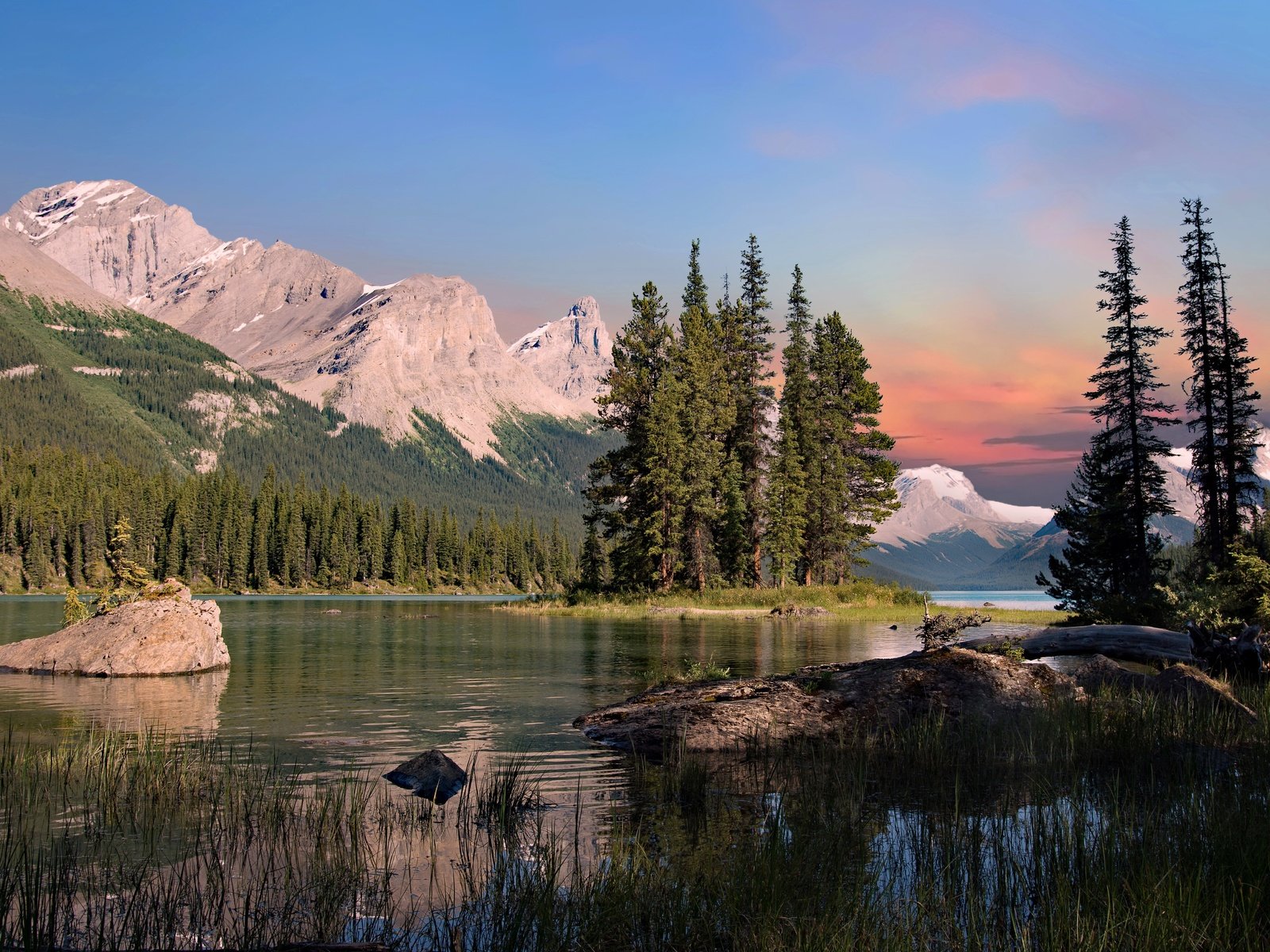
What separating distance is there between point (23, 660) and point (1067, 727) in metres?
29.2

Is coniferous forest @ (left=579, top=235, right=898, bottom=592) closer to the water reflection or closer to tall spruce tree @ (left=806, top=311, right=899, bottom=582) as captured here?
tall spruce tree @ (left=806, top=311, right=899, bottom=582)

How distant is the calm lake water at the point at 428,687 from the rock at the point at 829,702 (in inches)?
49.7

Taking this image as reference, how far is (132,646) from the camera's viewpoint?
26.6m

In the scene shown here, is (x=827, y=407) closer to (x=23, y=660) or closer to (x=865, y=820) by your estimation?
(x=23, y=660)

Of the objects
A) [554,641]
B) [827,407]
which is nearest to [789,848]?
[554,641]

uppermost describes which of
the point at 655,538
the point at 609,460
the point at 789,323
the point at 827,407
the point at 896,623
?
the point at 789,323

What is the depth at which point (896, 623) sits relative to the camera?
163 feet

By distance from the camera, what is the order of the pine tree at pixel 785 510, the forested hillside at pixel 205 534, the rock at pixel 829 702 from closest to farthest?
the rock at pixel 829 702 < the pine tree at pixel 785 510 < the forested hillside at pixel 205 534

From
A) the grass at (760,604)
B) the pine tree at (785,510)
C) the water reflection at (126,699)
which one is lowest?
the grass at (760,604)

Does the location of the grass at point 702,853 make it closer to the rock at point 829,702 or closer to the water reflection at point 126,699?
the rock at point 829,702

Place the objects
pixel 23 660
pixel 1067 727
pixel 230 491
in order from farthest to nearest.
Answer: pixel 230 491
pixel 23 660
pixel 1067 727

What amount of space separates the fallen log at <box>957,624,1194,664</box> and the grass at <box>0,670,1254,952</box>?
746 centimetres

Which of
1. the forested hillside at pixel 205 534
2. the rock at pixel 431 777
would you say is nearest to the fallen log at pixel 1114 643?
the rock at pixel 431 777

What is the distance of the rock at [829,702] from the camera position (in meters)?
15.0
